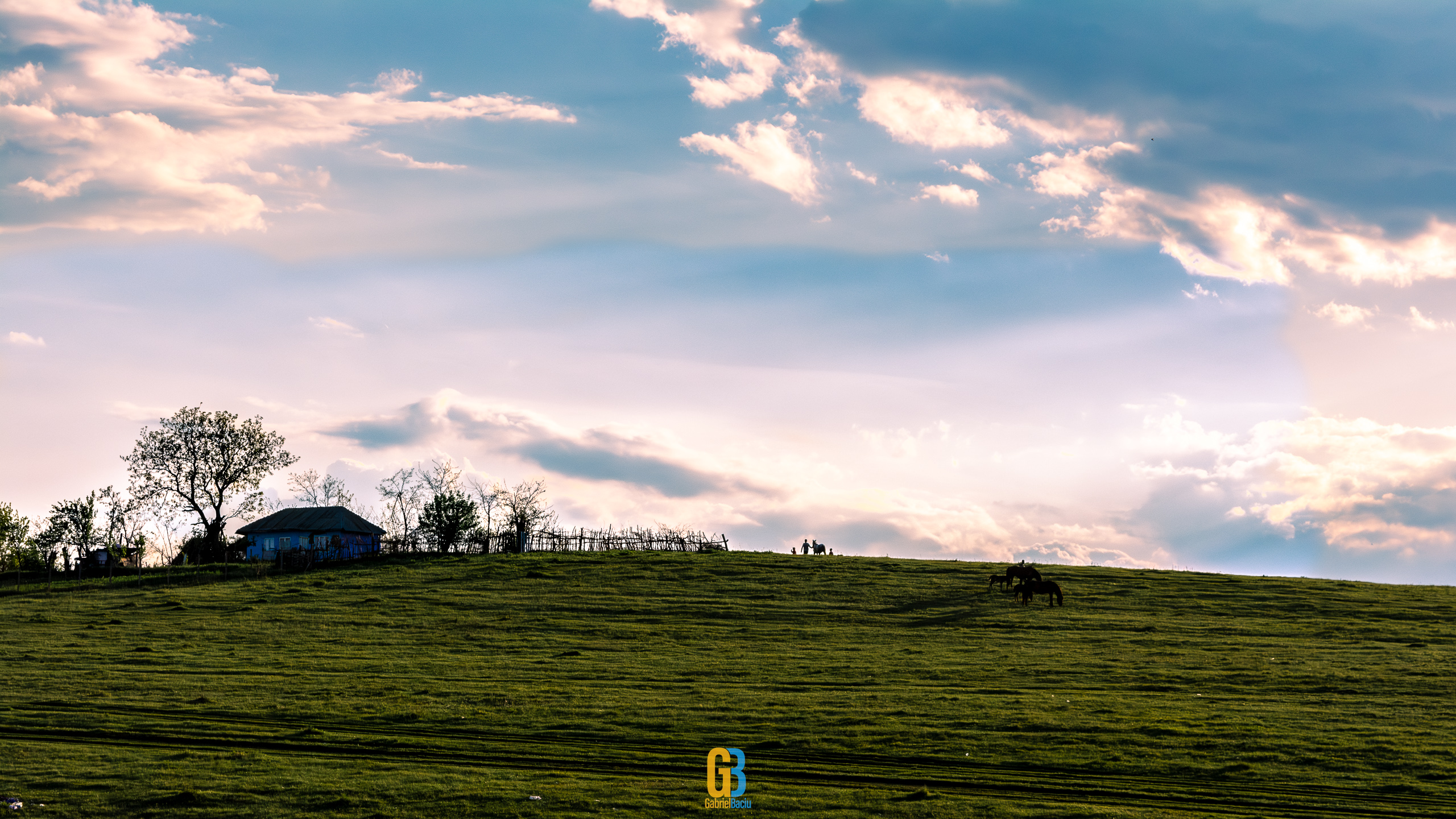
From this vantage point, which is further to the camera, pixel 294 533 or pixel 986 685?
pixel 294 533

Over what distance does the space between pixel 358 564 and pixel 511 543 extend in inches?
474

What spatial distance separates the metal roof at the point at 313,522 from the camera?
99.8 meters

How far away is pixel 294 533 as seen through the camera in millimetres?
99625

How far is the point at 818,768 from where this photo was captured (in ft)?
87.0

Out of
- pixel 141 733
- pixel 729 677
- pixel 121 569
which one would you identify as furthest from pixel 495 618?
pixel 121 569

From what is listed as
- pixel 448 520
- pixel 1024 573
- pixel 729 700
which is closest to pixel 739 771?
pixel 729 700

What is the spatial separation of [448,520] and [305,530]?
59.5 ft

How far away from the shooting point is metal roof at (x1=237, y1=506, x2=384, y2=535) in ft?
327

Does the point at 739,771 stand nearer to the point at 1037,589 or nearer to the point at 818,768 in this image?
the point at 818,768

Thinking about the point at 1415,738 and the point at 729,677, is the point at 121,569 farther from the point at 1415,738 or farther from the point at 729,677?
the point at 1415,738

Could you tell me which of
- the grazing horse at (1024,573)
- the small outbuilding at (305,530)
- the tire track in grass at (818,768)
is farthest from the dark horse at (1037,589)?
the small outbuilding at (305,530)

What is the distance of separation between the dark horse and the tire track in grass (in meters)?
34.9

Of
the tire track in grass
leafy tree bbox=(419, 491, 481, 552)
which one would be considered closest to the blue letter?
the tire track in grass

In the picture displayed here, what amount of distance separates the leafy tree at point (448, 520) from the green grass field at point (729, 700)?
23.1 m
